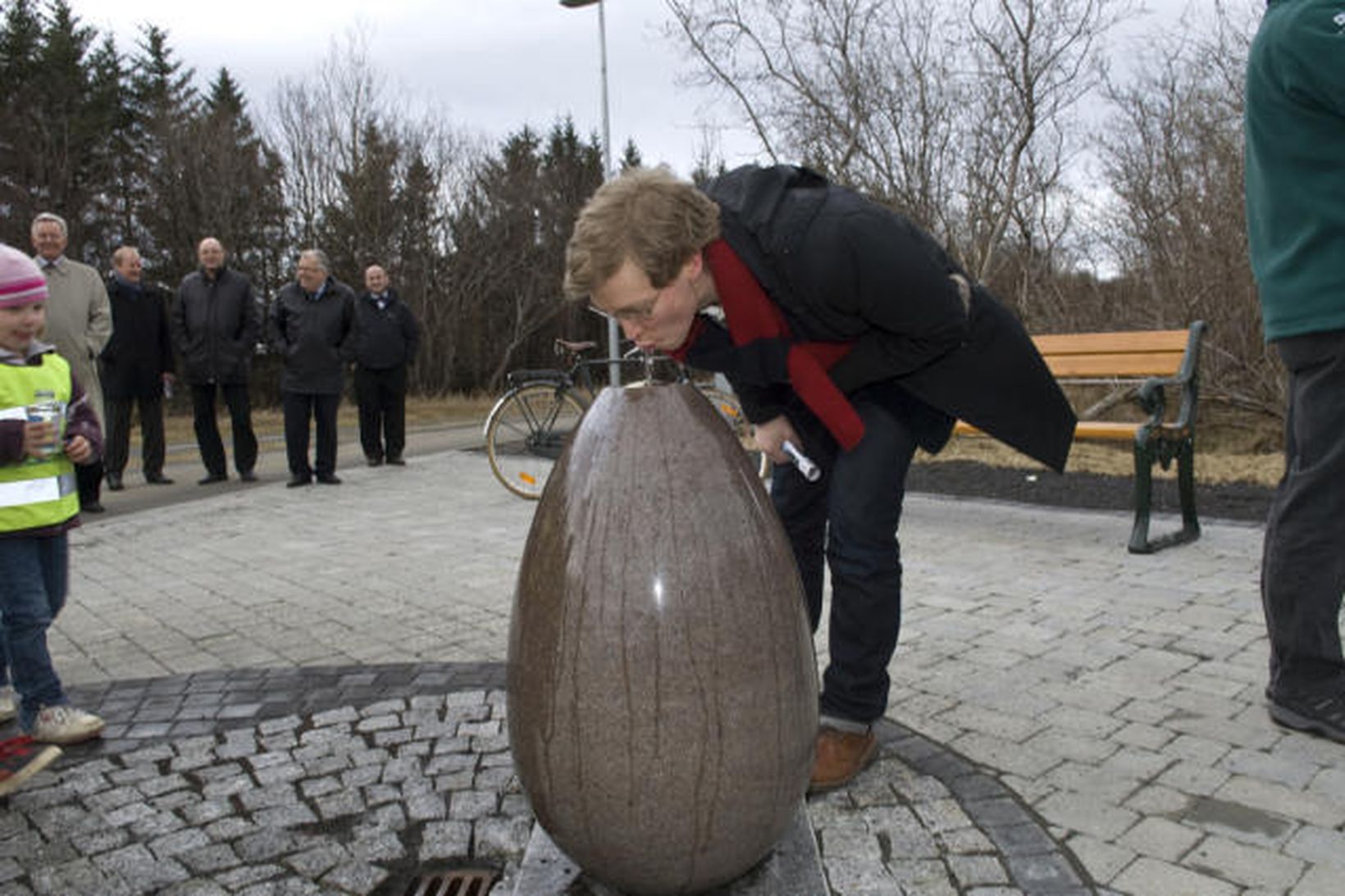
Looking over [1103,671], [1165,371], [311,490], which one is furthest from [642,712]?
[311,490]

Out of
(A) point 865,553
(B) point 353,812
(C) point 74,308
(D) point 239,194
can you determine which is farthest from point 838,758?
(D) point 239,194

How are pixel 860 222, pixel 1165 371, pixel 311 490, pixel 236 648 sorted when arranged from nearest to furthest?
pixel 860 222, pixel 236 648, pixel 1165 371, pixel 311 490

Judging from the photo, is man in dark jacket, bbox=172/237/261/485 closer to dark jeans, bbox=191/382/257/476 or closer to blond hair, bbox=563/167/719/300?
dark jeans, bbox=191/382/257/476

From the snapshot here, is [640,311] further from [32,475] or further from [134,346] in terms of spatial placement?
[134,346]

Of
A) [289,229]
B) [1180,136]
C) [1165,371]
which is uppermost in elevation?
[289,229]

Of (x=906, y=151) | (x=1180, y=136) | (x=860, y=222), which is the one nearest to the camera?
(x=860, y=222)

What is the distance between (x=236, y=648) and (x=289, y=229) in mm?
25630

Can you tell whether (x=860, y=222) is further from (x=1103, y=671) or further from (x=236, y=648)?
(x=236, y=648)

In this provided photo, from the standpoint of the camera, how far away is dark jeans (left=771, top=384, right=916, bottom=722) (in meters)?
2.73

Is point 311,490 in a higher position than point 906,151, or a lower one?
lower

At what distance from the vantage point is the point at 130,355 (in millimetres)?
9109

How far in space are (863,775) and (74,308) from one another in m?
7.49

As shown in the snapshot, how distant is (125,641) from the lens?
451 centimetres

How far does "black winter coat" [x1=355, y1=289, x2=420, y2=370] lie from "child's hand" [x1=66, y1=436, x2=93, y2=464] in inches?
263
